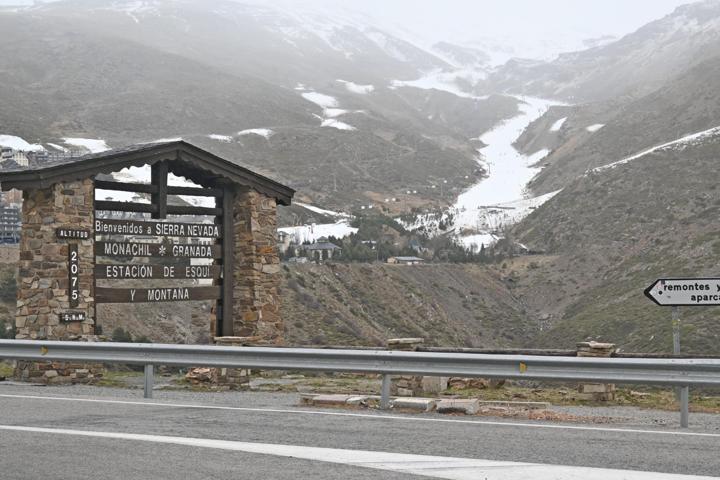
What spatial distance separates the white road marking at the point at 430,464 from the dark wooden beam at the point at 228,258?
11010 millimetres

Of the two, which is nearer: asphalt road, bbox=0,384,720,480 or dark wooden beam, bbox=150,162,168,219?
asphalt road, bbox=0,384,720,480

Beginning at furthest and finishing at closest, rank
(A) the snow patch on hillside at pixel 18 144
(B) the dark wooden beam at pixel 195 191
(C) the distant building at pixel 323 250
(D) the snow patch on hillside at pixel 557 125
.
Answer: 1. (D) the snow patch on hillside at pixel 557 125
2. (A) the snow patch on hillside at pixel 18 144
3. (C) the distant building at pixel 323 250
4. (B) the dark wooden beam at pixel 195 191

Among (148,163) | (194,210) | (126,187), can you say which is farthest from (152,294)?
(148,163)

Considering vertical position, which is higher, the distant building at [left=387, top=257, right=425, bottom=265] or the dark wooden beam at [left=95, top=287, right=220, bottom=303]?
the distant building at [left=387, top=257, right=425, bottom=265]

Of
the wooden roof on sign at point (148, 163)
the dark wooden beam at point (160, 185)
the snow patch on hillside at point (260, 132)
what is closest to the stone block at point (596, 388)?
the wooden roof on sign at point (148, 163)

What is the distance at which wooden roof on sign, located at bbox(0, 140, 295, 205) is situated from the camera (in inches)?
609

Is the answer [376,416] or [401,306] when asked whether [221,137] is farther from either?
[376,416]

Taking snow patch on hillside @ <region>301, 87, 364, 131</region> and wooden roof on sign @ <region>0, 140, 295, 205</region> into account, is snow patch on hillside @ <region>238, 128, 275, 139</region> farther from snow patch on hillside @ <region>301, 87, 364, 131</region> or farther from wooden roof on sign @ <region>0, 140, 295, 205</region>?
wooden roof on sign @ <region>0, 140, 295, 205</region>

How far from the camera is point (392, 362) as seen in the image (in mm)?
10695

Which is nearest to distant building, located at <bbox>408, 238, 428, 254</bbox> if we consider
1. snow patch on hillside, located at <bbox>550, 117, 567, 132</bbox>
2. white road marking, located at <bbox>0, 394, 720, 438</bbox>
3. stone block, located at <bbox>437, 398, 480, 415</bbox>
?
white road marking, located at <bbox>0, 394, 720, 438</bbox>

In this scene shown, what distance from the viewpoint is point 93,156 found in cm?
1623

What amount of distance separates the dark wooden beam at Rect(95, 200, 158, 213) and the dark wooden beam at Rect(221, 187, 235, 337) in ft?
5.83

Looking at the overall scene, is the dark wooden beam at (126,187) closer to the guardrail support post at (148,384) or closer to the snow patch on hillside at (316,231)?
the guardrail support post at (148,384)

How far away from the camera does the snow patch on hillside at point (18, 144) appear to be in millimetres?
87312
